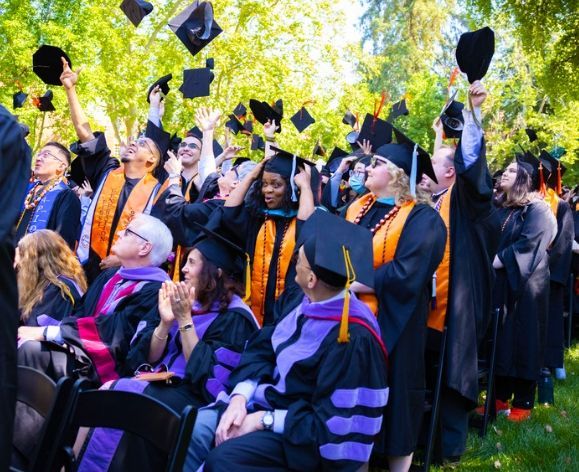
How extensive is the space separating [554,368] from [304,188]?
4309mm

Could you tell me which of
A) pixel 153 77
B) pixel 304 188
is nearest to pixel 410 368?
pixel 304 188

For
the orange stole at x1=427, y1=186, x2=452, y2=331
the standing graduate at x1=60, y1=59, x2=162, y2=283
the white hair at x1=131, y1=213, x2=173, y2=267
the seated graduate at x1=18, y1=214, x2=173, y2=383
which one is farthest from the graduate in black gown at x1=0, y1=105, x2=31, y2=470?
the standing graduate at x1=60, y1=59, x2=162, y2=283

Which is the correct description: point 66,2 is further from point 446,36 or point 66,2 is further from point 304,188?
point 446,36

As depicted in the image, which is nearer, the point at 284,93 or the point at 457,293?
the point at 457,293

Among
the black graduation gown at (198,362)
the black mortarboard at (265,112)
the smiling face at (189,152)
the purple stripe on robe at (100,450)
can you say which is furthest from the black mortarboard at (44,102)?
the purple stripe on robe at (100,450)

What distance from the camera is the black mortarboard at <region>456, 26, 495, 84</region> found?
464 cm

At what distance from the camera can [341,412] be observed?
3178 mm

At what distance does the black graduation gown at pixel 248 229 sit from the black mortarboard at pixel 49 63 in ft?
7.98

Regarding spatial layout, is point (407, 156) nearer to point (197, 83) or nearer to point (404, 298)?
point (404, 298)

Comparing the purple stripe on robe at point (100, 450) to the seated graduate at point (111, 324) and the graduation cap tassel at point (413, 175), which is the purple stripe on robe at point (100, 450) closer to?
the seated graduate at point (111, 324)

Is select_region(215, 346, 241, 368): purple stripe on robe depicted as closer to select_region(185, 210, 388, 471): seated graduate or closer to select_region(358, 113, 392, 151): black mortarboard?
select_region(185, 210, 388, 471): seated graduate

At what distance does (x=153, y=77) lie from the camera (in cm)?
1797

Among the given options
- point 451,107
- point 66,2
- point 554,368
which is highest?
point 66,2

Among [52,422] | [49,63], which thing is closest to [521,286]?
[49,63]
